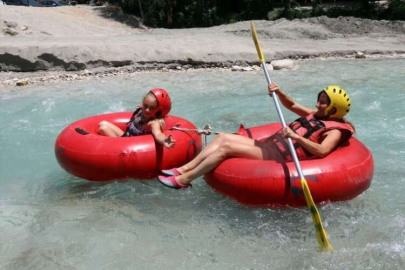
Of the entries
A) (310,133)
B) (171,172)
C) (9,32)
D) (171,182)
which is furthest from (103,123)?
(9,32)

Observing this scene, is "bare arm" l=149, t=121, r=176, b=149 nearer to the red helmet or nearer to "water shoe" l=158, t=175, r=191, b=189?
the red helmet

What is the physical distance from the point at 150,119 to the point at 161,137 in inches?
15.8

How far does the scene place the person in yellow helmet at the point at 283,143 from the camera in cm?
382

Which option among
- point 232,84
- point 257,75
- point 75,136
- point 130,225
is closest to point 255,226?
point 130,225

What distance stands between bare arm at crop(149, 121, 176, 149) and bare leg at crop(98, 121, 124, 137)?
596 millimetres

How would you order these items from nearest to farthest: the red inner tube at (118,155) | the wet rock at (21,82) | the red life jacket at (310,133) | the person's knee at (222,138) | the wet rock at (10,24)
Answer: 1. the red life jacket at (310,133)
2. the person's knee at (222,138)
3. the red inner tube at (118,155)
4. the wet rock at (21,82)
5. the wet rock at (10,24)

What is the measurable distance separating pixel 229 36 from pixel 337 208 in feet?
35.5

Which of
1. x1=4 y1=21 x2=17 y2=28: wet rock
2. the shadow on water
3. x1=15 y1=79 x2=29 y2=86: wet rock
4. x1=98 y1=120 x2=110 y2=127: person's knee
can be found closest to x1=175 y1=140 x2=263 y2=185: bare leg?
x1=98 y1=120 x2=110 y2=127: person's knee

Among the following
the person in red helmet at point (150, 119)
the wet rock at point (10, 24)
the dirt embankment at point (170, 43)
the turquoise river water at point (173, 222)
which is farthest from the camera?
the wet rock at point (10, 24)

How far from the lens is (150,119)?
4.51m

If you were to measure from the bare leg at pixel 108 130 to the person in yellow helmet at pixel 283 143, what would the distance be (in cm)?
103

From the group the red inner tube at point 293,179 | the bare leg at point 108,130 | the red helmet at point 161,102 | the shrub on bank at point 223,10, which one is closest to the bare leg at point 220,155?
the red inner tube at point 293,179

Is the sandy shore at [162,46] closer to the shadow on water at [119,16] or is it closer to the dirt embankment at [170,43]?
the dirt embankment at [170,43]

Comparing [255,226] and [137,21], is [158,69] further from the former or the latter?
[137,21]
